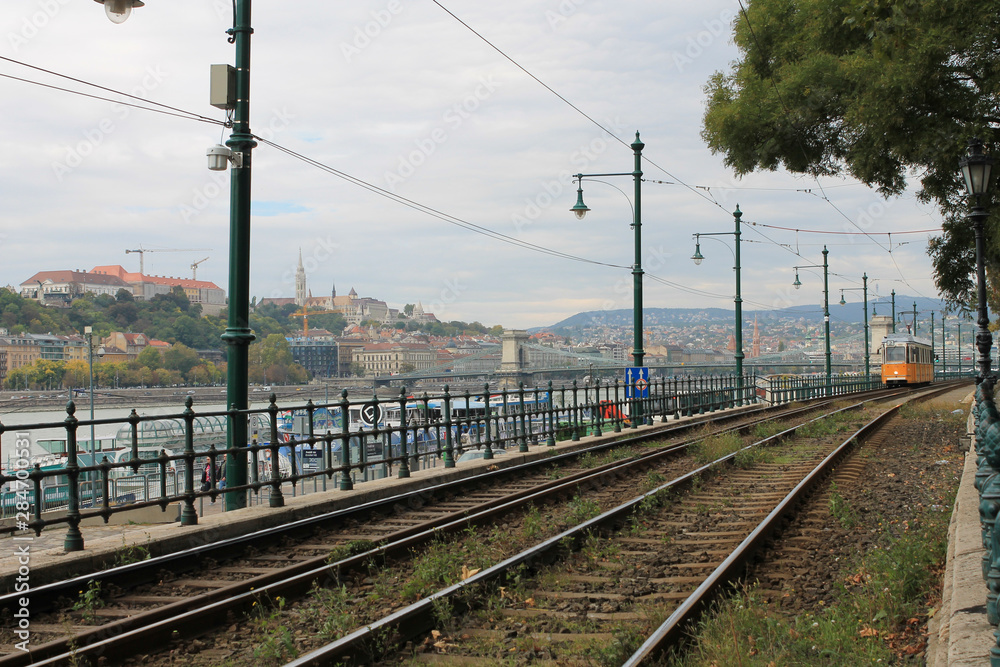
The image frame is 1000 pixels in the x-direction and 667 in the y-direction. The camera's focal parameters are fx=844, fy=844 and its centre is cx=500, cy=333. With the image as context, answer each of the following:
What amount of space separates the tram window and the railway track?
4677cm

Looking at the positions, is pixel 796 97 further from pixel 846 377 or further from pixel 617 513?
pixel 846 377

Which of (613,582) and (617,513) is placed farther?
(617,513)

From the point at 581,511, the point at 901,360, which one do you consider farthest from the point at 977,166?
the point at 901,360

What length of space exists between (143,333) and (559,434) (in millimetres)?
27477

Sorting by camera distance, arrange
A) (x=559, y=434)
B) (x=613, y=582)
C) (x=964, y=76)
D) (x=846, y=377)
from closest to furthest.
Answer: (x=613, y=582), (x=964, y=76), (x=559, y=434), (x=846, y=377)

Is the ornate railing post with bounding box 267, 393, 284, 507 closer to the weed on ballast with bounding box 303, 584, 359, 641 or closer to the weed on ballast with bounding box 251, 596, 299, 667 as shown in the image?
the weed on ballast with bounding box 303, 584, 359, 641

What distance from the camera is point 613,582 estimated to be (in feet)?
21.0

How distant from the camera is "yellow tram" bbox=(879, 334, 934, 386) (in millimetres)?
52000

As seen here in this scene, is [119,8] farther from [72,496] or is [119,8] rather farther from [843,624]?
[843,624]

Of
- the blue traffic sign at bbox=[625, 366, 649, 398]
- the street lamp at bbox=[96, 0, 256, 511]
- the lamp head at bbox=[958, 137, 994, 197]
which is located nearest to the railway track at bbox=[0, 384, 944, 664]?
the street lamp at bbox=[96, 0, 256, 511]

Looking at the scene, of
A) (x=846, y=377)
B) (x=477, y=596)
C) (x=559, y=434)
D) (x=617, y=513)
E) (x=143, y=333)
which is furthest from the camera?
(x=846, y=377)

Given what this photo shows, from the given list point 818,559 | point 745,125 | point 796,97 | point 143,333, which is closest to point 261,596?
point 818,559

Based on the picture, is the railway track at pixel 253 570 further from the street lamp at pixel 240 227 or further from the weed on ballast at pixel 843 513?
the weed on ballast at pixel 843 513

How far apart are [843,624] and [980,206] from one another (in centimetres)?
779
